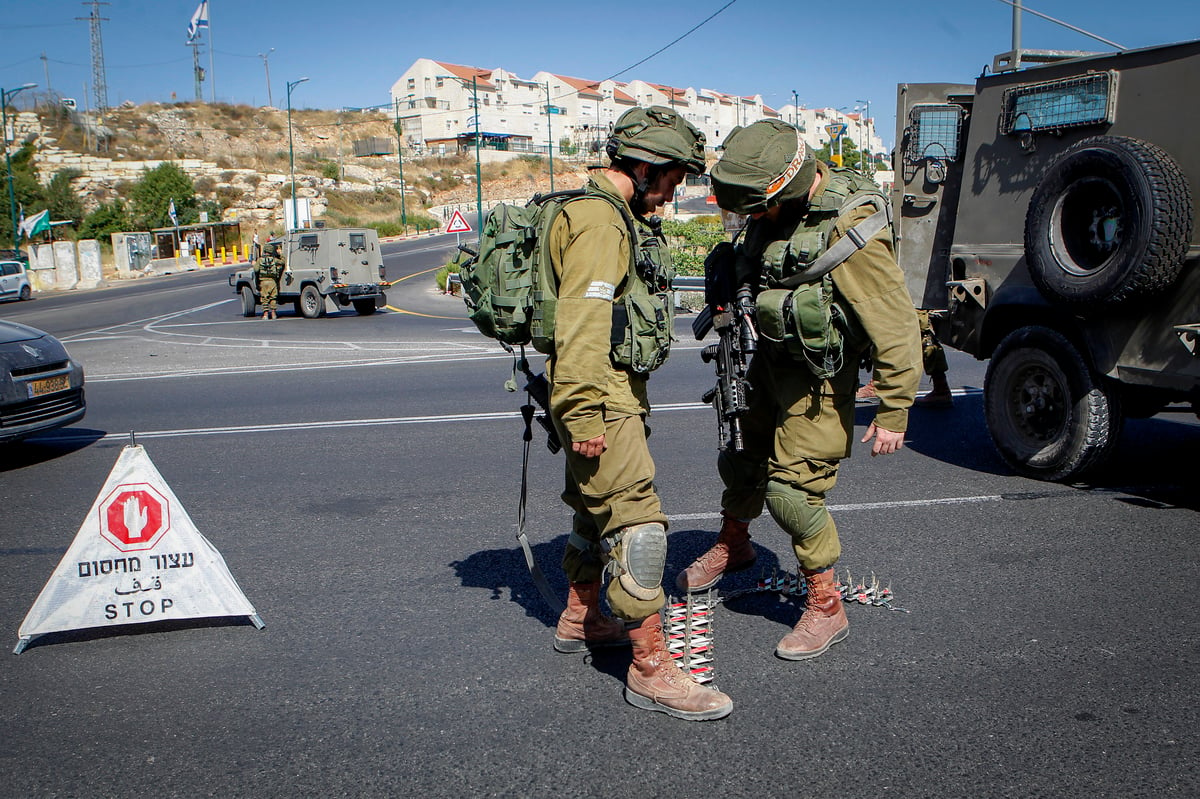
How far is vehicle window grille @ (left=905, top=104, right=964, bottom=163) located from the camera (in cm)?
709

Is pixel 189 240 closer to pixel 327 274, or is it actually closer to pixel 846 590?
pixel 327 274

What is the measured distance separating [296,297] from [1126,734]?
22813 mm

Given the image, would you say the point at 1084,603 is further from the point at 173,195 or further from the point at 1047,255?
the point at 173,195

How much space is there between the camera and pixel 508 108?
5118 inches

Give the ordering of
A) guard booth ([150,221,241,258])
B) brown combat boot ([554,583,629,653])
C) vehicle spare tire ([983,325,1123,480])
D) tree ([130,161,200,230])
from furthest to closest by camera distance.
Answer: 1. tree ([130,161,200,230])
2. guard booth ([150,221,241,258])
3. vehicle spare tire ([983,325,1123,480])
4. brown combat boot ([554,583,629,653])

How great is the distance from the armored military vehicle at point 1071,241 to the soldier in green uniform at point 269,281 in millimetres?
19045

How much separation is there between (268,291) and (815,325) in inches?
858

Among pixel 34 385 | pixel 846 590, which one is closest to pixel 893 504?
pixel 846 590

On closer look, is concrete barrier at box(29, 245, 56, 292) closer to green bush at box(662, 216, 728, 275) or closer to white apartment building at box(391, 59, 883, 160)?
green bush at box(662, 216, 728, 275)

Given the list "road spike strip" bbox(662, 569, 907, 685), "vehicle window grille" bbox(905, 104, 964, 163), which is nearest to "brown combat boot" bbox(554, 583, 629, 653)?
"road spike strip" bbox(662, 569, 907, 685)

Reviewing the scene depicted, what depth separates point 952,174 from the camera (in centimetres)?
730

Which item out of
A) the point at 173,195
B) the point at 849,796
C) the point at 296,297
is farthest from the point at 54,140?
the point at 849,796

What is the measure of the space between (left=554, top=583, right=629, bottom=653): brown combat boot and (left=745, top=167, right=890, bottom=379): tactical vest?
48.4 inches

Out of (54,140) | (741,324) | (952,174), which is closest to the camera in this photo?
(741,324)
